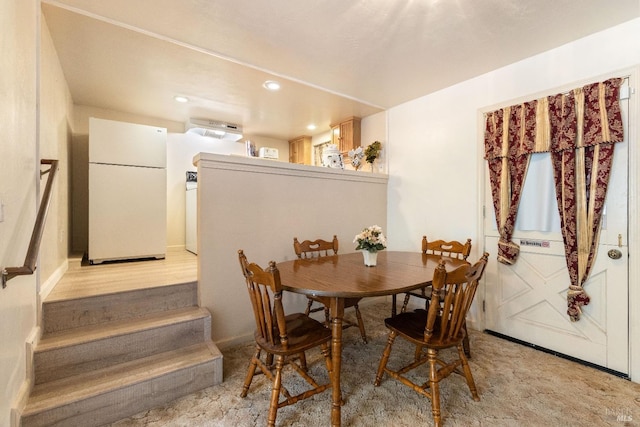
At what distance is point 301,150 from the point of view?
538 cm

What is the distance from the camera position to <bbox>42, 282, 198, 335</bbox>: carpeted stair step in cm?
193

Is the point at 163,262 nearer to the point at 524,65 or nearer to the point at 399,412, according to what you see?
the point at 399,412

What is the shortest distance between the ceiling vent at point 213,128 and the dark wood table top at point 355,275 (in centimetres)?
317

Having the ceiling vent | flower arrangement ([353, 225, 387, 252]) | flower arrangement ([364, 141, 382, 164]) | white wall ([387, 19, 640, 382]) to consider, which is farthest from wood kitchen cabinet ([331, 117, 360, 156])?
flower arrangement ([353, 225, 387, 252])

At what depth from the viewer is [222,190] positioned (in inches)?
95.3

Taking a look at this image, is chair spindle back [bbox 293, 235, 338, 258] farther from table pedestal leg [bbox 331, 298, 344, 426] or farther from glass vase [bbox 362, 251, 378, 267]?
table pedestal leg [bbox 331, 298, 344, 426]

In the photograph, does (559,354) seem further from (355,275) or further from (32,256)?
(32,256)

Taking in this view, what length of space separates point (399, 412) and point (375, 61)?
9.27 ft

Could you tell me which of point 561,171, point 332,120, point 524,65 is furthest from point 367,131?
point 561,171

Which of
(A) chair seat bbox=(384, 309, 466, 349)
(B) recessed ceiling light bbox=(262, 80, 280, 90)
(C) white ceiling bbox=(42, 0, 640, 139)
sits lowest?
(A) chair seat bbox=(384, 309, 466, 349)

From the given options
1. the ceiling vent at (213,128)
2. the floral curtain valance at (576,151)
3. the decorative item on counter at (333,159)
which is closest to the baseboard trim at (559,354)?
the floral curtain valance at (576,151)

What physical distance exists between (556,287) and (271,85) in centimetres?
344

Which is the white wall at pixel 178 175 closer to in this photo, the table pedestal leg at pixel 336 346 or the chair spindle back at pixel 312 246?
the chair spindle back at pixel 312 246

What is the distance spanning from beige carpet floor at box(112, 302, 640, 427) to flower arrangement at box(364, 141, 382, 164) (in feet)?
8.19
